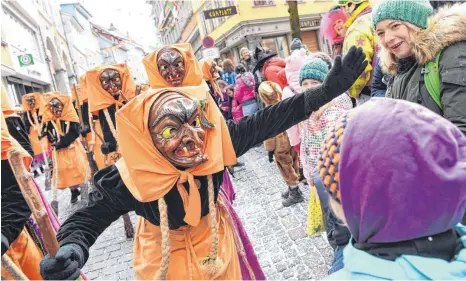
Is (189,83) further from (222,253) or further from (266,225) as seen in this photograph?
(222,253)

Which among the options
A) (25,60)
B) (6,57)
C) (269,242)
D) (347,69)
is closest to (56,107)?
(269,242)

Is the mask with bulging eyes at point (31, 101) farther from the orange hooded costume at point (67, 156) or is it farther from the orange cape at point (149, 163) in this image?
the orange cape at point (149, 163)

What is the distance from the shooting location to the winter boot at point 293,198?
4.54 meters

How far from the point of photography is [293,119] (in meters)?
2.04

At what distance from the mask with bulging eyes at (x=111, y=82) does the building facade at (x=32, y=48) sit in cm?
1136

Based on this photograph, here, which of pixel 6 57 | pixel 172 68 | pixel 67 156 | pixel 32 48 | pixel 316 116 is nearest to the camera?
pixel 316 116

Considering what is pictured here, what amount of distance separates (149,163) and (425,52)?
1538 millimetres

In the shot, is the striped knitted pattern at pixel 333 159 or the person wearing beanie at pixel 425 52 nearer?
the striped knitted pattern at pixel 333 159

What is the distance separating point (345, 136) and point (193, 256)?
1242mm

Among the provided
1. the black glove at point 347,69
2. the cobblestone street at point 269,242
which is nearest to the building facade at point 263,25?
the cobblestone street at point 269,242

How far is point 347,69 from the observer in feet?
6.06

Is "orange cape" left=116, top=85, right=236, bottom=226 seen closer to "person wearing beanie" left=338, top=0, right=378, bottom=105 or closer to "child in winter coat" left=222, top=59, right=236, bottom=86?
"person wearing beanie" left=338, top=0, right=378, bottom=105

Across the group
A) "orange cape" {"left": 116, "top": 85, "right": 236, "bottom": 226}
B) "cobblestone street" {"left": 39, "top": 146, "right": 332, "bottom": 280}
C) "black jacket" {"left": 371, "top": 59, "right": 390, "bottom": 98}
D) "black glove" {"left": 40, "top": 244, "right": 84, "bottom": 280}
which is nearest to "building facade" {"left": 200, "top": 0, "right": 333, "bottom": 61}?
"cobblestone street" {"left": 39, "top": 146, "right": 332, "bottom": 280}

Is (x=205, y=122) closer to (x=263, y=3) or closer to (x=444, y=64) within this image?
(x=444, y=64)
